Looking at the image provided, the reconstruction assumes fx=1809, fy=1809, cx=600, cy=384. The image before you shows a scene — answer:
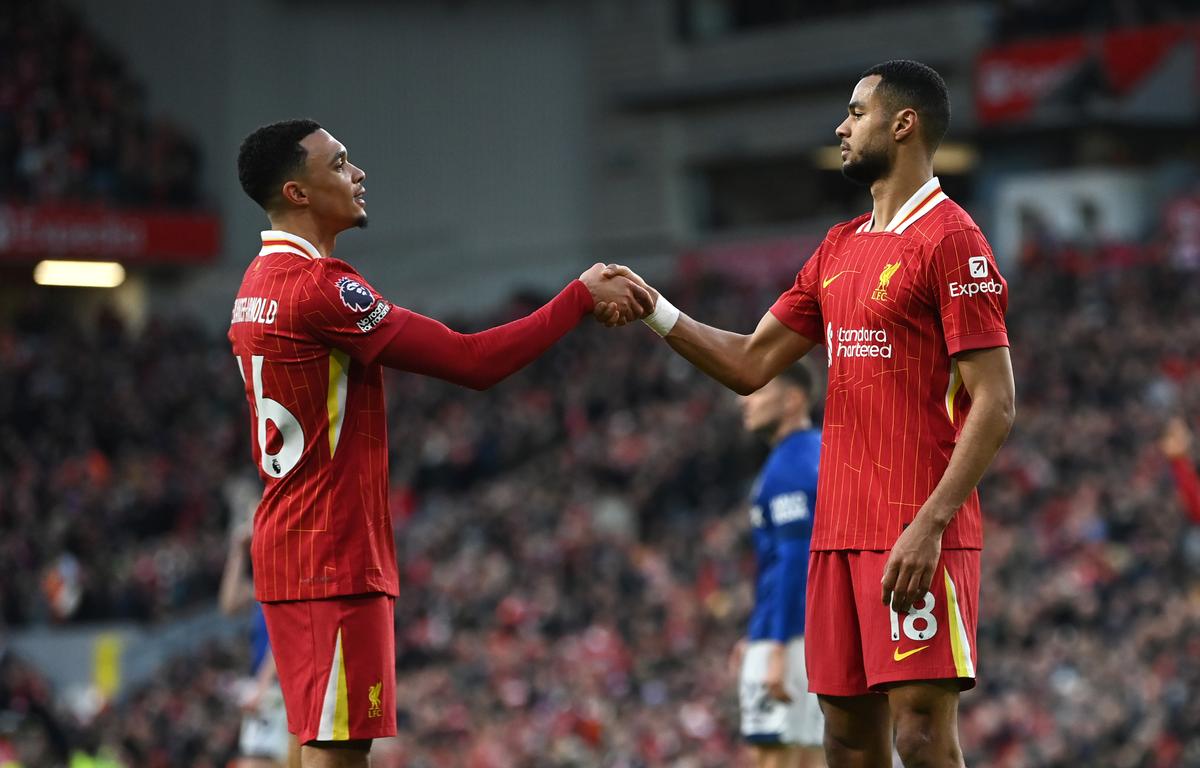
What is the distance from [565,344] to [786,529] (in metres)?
19.2

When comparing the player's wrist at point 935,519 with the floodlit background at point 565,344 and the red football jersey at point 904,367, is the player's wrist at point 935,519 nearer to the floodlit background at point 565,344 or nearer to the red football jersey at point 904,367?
the red football jersey at point 904,367

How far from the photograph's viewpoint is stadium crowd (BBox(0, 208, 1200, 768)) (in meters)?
15.7

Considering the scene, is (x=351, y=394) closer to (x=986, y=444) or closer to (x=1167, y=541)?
(x=986, y=444)

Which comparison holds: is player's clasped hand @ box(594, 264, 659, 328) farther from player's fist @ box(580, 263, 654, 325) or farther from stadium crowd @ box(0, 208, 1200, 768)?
stadium crowd @ box(0, 208, 1200, 768)

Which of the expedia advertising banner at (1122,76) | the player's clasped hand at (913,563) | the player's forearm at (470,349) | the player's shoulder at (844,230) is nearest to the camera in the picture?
the player's clasped hand at (913,563)

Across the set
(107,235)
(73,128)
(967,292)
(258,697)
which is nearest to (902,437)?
(967,292)

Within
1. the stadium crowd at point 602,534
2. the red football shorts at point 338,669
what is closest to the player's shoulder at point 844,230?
the red football shorts at point 338,669

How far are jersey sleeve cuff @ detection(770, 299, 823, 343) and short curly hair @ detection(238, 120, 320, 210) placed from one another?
5.44 feet

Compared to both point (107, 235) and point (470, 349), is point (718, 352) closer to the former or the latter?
point (470, 349)

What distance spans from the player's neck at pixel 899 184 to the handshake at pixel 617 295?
965 millimetres

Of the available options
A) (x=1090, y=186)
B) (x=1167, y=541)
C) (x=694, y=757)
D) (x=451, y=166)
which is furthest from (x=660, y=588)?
(x=451, y=166)

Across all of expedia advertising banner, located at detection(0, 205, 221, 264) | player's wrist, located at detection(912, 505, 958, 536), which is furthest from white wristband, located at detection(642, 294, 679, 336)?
expedia advertising banner, located at detection(0, 205, 221, 264)

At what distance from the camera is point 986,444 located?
17.0 ft

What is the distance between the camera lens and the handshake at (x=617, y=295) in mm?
6250
